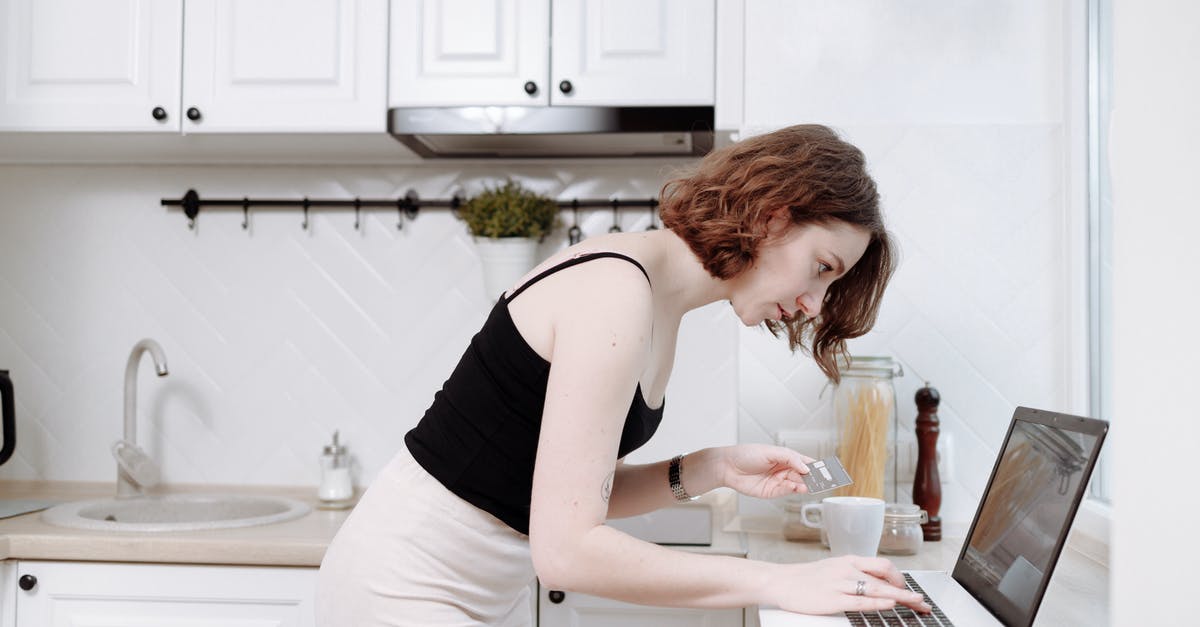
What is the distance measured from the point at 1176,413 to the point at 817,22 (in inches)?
59.3

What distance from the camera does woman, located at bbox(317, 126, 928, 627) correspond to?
96cm

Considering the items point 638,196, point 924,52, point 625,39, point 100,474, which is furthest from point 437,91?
point 100,474

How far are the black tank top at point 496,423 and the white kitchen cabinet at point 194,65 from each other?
0.96 meters

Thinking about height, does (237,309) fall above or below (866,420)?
above

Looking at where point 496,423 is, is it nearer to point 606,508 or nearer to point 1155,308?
point 606,508

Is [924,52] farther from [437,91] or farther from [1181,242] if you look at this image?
[1181,242]

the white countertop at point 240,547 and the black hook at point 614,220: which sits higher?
the black hook at point 614,220

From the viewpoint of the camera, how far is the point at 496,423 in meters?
1.08

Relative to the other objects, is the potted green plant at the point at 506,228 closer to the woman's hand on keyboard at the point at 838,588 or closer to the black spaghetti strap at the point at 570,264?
the black spaghetti strap at the point at 570,264

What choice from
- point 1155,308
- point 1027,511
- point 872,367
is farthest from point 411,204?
point 1155,308

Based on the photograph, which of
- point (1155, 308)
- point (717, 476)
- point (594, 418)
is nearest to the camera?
point (1155, 308)

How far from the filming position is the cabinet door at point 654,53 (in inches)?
73.5

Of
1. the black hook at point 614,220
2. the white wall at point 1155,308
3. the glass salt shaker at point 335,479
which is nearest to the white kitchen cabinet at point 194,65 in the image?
the black hook at point 614,220

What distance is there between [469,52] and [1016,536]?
128 centimetres
